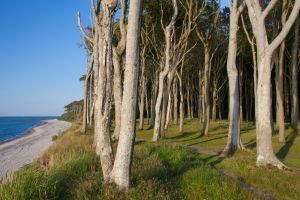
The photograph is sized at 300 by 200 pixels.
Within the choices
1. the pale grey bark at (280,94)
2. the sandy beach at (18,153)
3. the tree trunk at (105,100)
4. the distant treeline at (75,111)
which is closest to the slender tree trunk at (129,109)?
the tree trunk at (105,100)

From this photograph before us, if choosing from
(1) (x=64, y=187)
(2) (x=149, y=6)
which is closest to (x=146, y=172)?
(1) (x=64, y=187)

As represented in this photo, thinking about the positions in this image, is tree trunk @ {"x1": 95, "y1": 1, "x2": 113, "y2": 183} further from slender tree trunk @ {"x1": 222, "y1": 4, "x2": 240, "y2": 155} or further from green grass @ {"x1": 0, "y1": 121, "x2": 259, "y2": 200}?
slender tree trunk @ {"x1": 222, "y1": 4, "x2": 240, "y2": 155}

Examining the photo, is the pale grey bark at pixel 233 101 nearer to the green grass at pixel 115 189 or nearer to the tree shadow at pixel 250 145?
the tree shadow at pixel 250 145

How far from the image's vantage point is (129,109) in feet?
21.7

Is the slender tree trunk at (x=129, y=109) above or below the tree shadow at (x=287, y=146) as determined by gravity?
above

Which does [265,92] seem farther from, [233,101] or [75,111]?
[75,111]

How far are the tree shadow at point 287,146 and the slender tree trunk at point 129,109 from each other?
880 centimetres

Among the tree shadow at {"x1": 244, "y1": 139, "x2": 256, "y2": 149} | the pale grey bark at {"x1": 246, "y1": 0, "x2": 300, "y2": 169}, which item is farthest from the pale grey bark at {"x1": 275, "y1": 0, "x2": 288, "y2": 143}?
the pale grey bark at {"x1": 246, "y1": 0, "x2": 300, "y2": 169}

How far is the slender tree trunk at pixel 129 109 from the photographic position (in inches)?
256

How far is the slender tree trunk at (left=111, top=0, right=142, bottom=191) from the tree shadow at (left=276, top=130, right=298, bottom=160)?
880cm

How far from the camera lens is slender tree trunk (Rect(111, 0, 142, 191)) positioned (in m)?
6.50

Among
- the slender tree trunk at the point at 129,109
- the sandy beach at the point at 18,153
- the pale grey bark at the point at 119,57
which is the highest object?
the pale grey bark at the point at 119,57

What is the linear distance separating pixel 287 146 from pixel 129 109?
12283mm

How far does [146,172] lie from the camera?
26.1 ft
